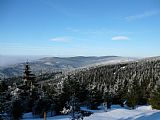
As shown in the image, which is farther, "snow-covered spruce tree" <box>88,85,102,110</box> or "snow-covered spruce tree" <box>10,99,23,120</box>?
"snow-covered spruce tree" <box>88,85,102,110</box>

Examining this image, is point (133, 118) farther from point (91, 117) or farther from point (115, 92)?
point (115, 92)

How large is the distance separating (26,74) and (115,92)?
37.9 m

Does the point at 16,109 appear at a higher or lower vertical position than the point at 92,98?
higher

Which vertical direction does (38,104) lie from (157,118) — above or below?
below

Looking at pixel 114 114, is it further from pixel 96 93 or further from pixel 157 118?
pixel 96 93

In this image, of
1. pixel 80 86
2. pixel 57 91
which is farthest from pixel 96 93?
pixel 57 91

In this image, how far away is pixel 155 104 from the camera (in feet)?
189

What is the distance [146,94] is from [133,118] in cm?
6589

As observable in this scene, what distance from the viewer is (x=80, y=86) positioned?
68.1 m

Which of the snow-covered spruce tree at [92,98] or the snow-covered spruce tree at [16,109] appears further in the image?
the snow-covered spruce tree at [92,98]

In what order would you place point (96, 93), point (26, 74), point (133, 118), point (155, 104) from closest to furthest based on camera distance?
point (133, 118) → point (26, 74) → point (155, 104) → point (96, 93)

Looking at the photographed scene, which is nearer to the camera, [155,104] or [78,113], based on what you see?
[78,113]

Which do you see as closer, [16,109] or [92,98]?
[16,109]

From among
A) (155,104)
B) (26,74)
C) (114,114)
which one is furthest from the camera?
(155,104)
